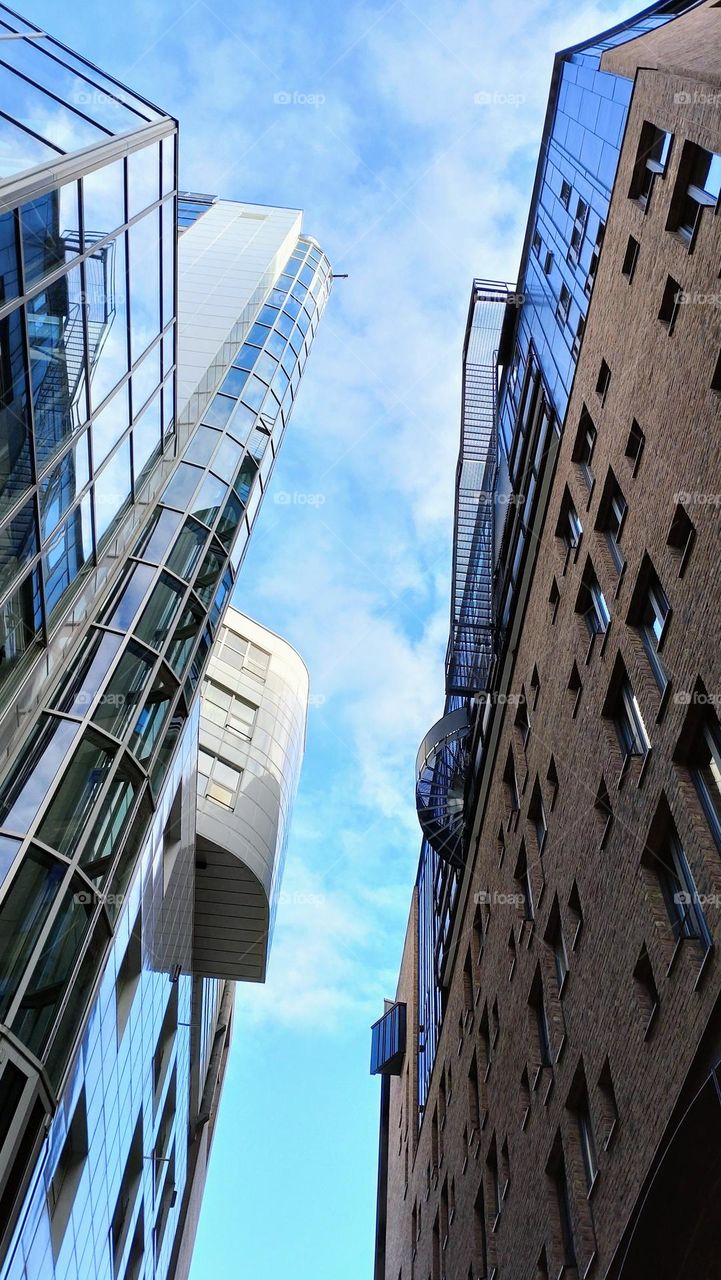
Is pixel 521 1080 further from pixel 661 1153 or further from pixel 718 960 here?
pixel 718 960

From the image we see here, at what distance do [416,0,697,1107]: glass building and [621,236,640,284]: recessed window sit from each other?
7.69 feet

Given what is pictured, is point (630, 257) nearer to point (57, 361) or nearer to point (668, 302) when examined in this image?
point (668, 302)

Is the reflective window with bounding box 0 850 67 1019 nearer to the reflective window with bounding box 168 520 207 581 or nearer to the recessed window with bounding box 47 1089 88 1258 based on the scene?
the recessed window with bounding box 47 1089 88 1258

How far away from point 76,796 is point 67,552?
4293 millimetres

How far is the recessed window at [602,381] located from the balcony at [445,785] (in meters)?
15.4

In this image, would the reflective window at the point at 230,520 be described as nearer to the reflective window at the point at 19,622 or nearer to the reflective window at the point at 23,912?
the reflective window at the point at 19,622

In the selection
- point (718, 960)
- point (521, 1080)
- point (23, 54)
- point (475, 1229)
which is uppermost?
point (23, 54)

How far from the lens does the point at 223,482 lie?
26.1 metres

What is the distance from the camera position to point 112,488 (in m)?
19.7

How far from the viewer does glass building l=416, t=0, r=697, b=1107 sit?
22.9 meters

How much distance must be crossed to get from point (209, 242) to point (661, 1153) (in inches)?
1573

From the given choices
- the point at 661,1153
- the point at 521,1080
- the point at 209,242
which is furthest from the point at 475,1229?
the point at 209,242

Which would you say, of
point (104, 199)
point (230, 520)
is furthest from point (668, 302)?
point (230, 520)

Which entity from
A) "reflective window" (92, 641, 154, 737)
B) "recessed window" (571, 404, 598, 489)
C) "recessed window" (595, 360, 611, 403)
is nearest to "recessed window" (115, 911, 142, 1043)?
"reflective window" (92, 641, 154, 737)
